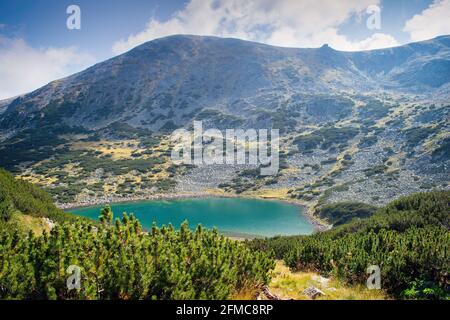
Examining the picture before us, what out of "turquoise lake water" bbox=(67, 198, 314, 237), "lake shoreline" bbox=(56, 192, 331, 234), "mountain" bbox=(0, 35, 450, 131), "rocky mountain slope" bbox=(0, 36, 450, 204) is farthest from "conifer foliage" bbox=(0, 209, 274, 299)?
"mountain" bbox=(0, 35, 450, 131)

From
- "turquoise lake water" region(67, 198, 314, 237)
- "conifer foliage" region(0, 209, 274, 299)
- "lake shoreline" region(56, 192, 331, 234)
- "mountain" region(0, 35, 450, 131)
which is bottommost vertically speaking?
"turquoise lake water" region(67, 198, 314, 237)

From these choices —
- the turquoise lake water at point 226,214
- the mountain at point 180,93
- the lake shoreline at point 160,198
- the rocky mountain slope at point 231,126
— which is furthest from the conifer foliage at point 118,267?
the mountain at point 180,93

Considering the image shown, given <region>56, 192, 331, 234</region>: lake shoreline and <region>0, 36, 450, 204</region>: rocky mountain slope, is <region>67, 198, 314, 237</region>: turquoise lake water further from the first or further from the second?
<region>0, 36, 450, 204</region>: rocky mountain slope

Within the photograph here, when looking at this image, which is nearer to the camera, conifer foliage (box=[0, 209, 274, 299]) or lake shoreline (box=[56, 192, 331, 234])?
conifer foliage (box=[0, 209, 274, 299])

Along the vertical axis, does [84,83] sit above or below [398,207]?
above

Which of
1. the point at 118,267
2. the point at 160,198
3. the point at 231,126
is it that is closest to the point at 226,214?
the point at 160,198

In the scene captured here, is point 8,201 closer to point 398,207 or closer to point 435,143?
point 398,207

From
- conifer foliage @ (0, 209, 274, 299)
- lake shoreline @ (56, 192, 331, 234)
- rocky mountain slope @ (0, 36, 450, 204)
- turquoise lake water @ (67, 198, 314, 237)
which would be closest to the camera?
conifer foliage @ (0, 209, 274, 299)
